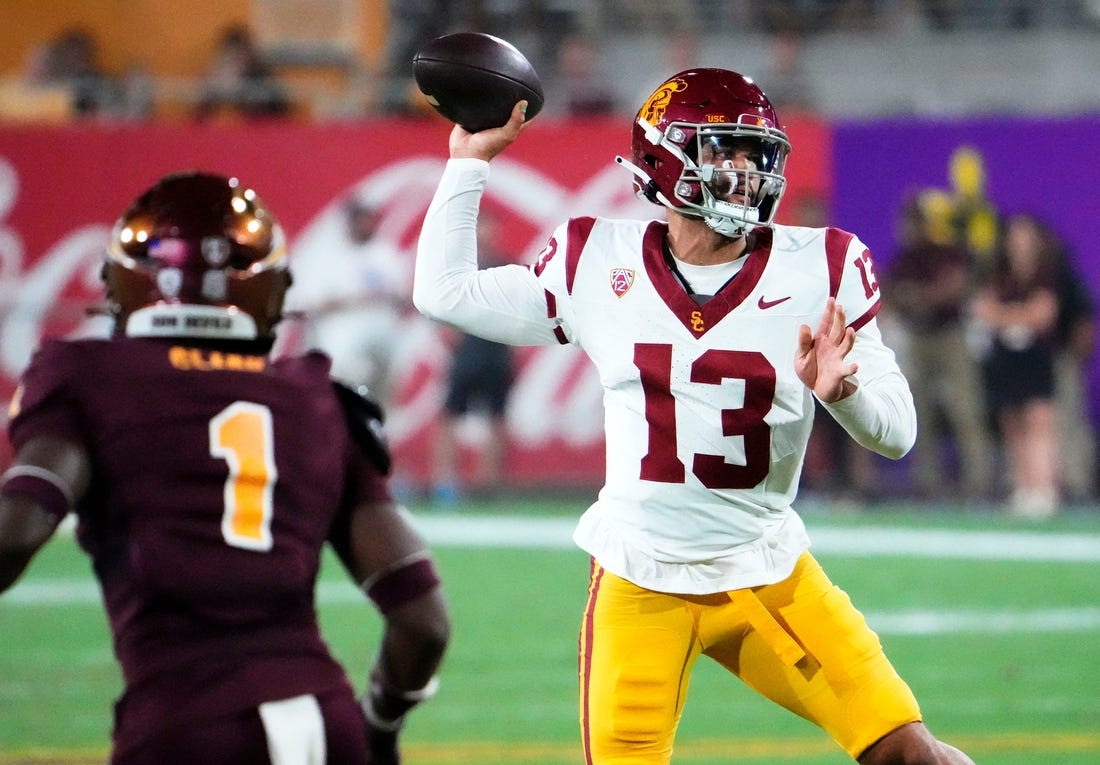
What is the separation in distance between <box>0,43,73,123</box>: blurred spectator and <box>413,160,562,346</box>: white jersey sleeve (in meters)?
9.70

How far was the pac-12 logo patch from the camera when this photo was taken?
3.58 meters

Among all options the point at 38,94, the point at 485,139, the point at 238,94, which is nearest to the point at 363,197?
the point at 238,94

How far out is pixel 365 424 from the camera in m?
2.70

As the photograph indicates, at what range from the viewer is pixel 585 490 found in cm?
1238

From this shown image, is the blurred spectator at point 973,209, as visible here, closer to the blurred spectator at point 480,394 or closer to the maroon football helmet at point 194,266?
the blurred spectator at point 480,394

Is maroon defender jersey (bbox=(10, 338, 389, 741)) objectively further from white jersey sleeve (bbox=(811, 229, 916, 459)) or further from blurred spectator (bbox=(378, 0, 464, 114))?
blurred spectator (bbox=(378, 0, 464, 114))

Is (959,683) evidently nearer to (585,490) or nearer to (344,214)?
(585,490)

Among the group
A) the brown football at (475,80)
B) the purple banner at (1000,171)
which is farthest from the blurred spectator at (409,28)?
the brown football at (475,80)

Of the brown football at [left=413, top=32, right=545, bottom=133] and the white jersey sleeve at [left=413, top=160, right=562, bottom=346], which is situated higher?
the brown football at [left=413, top=32, right=545, bottom=133]

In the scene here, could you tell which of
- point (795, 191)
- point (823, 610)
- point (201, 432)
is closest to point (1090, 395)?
point (795, 191)

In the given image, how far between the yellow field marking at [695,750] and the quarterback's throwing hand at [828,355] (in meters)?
2.41

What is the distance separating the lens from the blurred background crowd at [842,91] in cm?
1152

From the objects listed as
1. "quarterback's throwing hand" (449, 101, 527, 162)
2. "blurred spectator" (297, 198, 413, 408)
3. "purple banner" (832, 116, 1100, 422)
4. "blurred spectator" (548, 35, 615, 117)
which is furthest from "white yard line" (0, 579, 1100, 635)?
"blurred spectator" (548, 35, 615, 117)

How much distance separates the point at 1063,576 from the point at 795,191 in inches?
171
